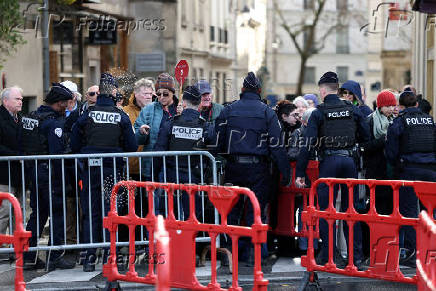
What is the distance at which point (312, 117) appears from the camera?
35.5 feet

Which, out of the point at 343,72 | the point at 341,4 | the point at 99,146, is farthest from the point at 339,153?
the point at 343,72

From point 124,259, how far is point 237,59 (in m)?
42.3

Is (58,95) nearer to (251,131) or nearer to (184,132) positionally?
(184,132)

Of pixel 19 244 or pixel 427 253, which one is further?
pixel 19 244

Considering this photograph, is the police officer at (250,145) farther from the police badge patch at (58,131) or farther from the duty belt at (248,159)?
the police badge patch at (58,131)

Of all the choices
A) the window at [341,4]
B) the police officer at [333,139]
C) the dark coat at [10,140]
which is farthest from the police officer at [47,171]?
the window at [341,4]

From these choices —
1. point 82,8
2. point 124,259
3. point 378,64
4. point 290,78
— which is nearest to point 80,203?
point 124,259

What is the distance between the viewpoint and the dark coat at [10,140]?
1109cm

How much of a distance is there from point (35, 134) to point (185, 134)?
5.22 feet

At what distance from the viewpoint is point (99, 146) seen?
10836 millimetres

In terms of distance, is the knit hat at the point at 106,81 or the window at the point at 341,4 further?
the window at the point at 341,4

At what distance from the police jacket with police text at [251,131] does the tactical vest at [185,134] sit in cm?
23

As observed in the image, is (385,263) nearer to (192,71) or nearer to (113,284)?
(113,284)

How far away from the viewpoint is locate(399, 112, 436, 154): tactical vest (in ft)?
36.6
